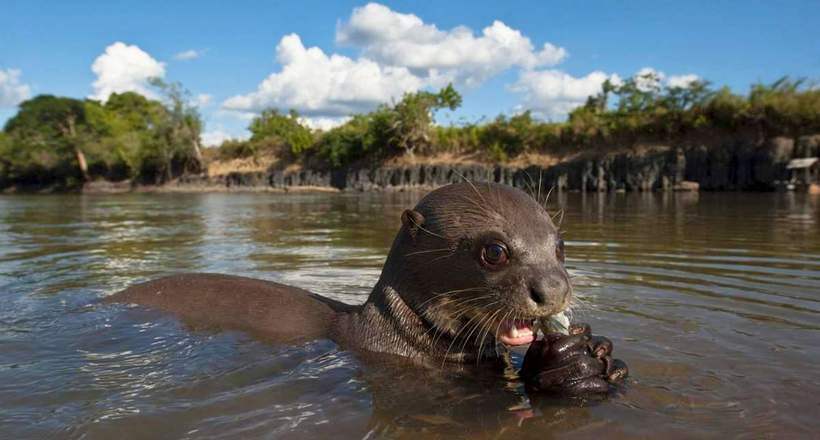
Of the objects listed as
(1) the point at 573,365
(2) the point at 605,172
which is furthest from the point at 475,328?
(2) the point at 605,172

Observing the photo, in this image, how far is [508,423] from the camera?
131 inches

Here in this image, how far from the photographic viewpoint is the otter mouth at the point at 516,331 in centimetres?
389

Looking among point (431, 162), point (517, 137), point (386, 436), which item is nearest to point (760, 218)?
point (386, 436)

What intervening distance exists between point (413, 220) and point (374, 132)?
65701 mm

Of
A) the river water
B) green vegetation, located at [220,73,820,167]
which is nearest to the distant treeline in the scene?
green vegetation, located at [220,73,820,167]

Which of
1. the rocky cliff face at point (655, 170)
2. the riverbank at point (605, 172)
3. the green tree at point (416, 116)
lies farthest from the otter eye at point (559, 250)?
the green tree at point (416, 116)

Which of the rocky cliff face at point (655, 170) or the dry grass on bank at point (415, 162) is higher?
the dry grass on bank at point (415, 162)

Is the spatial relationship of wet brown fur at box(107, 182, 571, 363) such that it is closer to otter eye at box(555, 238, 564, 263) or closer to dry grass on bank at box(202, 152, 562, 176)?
otter eye at box(555, 238, 564, 263)

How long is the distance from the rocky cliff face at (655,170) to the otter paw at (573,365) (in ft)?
99.2

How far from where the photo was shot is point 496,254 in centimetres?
373

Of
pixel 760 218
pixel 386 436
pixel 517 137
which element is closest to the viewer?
pixel 386 436

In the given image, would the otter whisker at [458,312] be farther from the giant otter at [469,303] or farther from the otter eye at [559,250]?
the otter eye at [559,250]

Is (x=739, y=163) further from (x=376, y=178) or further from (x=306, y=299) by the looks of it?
(x=306, y=299)

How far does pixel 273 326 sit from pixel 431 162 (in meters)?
61.8
